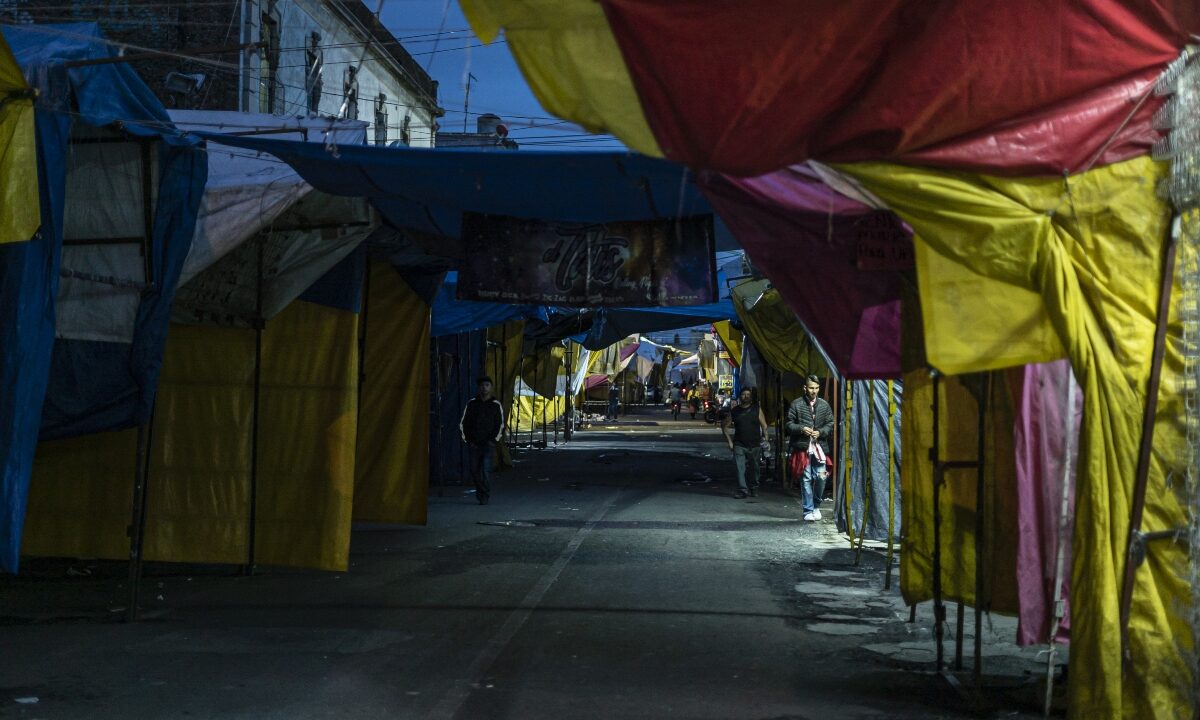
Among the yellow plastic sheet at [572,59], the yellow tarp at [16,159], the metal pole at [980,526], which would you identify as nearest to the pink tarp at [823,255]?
the metal pole at [980,526]

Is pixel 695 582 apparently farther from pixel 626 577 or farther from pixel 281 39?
pixel 281 39

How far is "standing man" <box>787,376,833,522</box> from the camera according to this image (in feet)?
55.0

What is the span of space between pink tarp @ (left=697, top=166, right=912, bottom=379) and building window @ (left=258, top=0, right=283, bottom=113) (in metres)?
15.2

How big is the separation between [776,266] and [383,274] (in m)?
6.99

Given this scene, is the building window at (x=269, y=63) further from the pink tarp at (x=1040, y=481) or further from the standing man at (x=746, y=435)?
the pink tarp at (x=1040, y=481)

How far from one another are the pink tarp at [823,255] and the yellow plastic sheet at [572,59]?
132 cm

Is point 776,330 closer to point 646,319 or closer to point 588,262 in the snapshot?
point 646,319

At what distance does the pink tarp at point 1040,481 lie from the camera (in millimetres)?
6535

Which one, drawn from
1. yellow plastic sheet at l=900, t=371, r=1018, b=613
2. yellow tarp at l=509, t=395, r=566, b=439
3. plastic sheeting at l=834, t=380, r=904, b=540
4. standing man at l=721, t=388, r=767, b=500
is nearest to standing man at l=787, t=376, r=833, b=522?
plastic sheeting at l=834, t=380, r=904, b=540

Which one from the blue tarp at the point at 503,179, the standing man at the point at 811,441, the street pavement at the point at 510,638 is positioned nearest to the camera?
the street pavement at the point at 510,638

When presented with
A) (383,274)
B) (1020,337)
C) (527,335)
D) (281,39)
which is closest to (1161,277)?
(1020,337)

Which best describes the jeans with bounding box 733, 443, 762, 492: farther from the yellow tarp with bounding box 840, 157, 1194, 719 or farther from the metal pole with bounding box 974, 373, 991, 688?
the yellow tarp with bounding box 840, 157, 1194, 719

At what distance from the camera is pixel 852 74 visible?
561 centimetres

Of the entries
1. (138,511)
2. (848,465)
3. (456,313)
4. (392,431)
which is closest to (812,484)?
(848,465)
